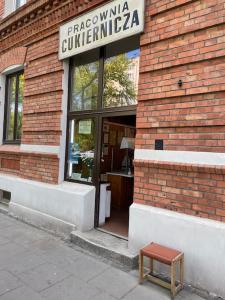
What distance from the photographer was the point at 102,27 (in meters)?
4.82

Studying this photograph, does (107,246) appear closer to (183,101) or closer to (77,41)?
(183,101)

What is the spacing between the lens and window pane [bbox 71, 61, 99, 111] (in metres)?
5.37

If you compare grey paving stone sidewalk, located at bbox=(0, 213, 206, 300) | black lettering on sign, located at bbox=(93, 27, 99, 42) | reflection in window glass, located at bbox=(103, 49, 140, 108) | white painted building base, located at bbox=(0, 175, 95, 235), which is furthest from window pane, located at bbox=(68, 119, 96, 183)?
black lettering on sign, located at bbox=(93, 27, 99, 42)

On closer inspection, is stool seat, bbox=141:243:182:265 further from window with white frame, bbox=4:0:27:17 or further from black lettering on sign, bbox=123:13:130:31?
window with white frame, bbox=4:0:27:17

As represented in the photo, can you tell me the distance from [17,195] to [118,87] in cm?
331

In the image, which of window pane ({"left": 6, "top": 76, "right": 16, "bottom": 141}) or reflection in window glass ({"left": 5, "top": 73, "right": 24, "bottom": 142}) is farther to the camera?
window pane ({"left": 6, "top": 76, "right": 16, "bottom": 141})

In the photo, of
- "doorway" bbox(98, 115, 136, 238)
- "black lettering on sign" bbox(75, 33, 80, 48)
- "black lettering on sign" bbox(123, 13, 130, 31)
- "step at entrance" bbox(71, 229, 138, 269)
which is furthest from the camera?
"doorway" bbox(98, 115, 136, 238)

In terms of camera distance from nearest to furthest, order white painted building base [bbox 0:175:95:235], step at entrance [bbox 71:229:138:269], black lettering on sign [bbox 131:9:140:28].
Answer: step at entrance [bbox 71:229:138:269] → black lettering on sign [bbox 131:9:140:28] → white painted building base [bbox 0:175:95:235]

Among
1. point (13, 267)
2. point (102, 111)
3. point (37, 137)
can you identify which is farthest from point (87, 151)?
point (13, 267)

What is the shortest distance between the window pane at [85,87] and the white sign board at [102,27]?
0.38 m

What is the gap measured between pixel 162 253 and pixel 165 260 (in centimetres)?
14

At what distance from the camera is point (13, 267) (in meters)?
4.00

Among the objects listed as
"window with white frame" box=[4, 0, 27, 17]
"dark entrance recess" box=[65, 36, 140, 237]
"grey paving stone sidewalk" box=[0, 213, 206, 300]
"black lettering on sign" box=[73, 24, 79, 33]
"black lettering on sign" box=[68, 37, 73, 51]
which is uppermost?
"window with white frame" box=[4, 0, 27, 17]

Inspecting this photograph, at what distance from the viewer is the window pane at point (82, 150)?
5.34 meters
